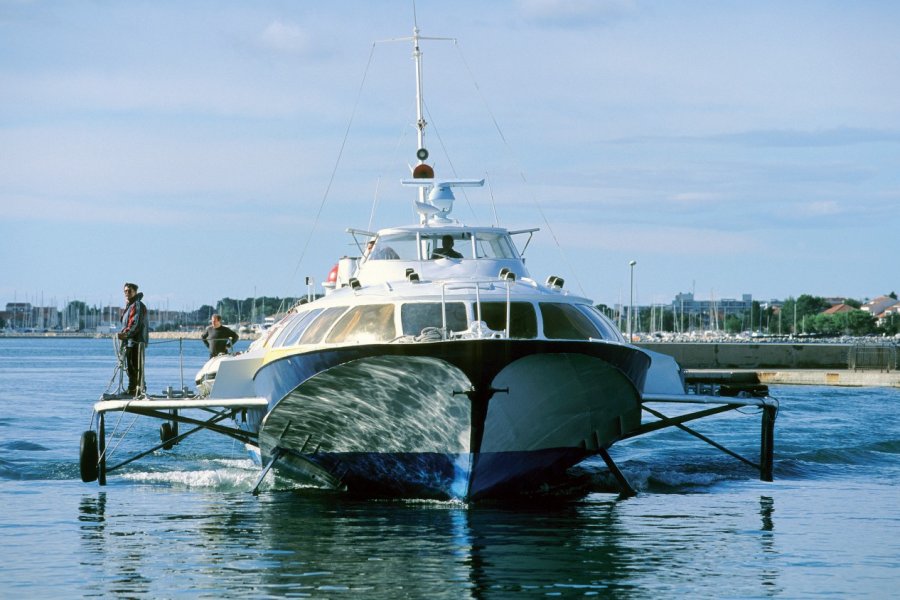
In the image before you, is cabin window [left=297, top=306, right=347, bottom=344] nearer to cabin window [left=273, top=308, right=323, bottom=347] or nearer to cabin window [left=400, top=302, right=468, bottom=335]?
cabin window [left=273, top=308, right=323, bottom=347]

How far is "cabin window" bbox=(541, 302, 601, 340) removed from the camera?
18.5 m

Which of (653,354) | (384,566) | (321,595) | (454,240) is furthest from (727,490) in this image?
(321,595)

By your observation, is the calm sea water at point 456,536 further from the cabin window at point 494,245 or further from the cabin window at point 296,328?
the cabin window at point 494,245

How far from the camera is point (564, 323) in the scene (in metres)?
18.7

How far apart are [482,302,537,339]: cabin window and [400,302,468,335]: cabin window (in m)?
0.25

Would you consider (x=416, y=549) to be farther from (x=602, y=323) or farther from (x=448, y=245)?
(x=448, y=245)

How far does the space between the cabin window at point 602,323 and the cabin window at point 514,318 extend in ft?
3.87

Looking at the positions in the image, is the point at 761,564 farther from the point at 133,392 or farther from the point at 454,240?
the point at 133,392

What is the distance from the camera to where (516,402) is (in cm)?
1738

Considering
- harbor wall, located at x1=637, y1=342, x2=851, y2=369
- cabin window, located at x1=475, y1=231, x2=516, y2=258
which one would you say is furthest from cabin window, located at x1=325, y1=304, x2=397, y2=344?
harbor wall, located at x1=637, y1=342, x2=851, y2=369

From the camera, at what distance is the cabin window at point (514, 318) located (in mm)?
18359

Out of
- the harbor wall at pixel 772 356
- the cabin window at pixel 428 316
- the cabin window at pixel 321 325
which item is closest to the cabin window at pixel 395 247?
the cabin window at pixel 321 325

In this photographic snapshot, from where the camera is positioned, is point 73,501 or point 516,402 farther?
point 73,501

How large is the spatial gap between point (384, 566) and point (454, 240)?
27.8 feet
